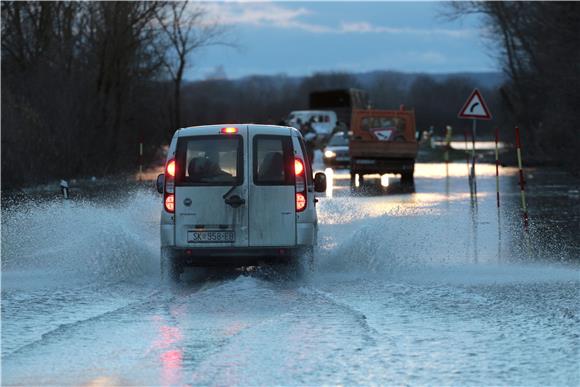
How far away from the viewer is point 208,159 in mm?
12352

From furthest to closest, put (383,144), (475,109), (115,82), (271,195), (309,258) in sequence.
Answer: (115,82)
(383,144)
(475,109)
(309,258)
(271,195)

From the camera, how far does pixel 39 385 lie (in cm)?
729

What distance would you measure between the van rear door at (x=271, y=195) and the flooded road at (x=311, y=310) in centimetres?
54

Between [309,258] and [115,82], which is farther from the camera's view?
[115,82]

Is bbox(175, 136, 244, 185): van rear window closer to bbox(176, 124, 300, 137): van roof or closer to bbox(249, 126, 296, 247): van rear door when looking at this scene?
bbox(176, 124, 300, 137): van roof

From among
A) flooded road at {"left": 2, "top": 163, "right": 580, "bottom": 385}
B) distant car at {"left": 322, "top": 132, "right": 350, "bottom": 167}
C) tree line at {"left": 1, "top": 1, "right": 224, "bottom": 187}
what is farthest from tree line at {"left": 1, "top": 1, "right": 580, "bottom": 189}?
flooded road at {"left": 2, "top": 163, "right": 580, "bottom": 385}

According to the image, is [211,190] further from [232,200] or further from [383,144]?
[383,144]

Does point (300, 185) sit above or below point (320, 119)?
below

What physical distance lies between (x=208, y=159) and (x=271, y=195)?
799mm

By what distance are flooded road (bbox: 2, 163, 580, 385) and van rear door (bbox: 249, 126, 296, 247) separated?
54cm

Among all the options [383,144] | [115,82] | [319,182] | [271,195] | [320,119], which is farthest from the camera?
[320,119]

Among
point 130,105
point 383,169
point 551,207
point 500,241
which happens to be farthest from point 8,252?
point 130,105

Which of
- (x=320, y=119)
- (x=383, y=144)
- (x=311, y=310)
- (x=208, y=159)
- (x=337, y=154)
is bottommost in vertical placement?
(x=311, y=310)

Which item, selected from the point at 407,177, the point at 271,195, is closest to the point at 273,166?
the point at 271,195
